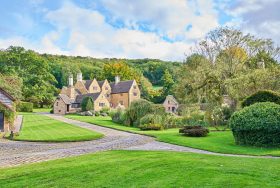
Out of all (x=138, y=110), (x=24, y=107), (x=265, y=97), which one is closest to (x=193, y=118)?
(x=138, y=110)

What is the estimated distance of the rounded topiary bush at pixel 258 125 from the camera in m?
18.5

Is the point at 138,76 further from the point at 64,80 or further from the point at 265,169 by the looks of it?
the point at 265,169

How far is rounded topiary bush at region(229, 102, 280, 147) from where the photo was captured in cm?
1848

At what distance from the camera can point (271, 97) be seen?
2278 cm

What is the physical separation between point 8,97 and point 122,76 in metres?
67.1

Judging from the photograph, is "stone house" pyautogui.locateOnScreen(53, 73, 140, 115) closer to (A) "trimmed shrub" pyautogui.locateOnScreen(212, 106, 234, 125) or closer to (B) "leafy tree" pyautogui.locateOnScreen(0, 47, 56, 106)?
(B) "leafy tree" pyautogui.locateOnScreen(0, 47, 56, 106)

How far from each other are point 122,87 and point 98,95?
1317 cm

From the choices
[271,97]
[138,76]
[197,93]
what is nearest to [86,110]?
[197,93]

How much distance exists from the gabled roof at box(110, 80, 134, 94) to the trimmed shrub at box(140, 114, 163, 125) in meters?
44.7

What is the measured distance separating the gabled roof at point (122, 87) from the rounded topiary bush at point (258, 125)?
2404 inches

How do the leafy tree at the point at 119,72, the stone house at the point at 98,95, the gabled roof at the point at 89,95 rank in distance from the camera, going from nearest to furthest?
1. the stone house at the point at 98,95
2. the gabled roof at the point at 89,95
3. the leafy tree at the point at 119,72

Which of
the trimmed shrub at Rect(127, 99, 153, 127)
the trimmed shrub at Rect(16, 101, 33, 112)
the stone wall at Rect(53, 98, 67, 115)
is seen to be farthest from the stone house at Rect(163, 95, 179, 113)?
the trimmed shrub at Rect(127, 99, 153, 127)

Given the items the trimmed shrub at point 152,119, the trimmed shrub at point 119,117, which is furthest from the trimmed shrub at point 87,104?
the trimmed shrub at point 152,119

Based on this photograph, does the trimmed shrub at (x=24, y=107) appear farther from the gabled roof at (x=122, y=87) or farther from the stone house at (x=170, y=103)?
the stone house at (x=170, y=103)
